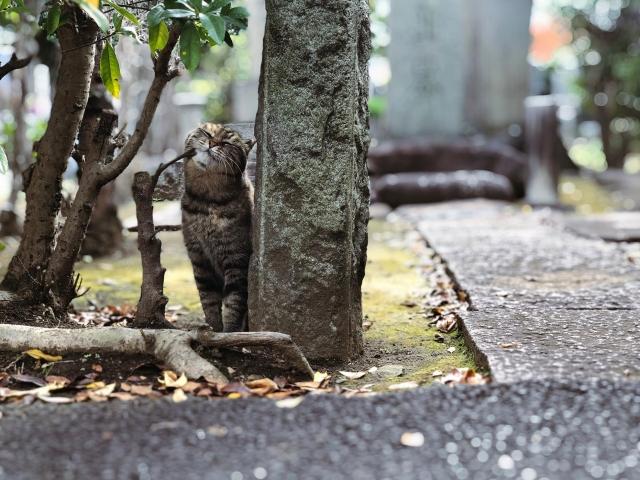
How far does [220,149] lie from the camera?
3.88 metres

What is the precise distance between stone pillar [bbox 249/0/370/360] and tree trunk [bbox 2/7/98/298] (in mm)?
1030

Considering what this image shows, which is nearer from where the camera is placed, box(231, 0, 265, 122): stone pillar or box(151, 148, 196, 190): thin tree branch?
box(151, 148, 196, 190): thin tree branch

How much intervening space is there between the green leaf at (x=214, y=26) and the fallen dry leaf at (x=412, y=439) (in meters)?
1.67

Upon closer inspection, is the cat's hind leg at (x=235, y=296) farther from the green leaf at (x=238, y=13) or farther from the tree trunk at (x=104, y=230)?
the tree trunk at (x=104, y=230)

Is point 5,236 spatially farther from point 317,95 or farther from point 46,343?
point 317,95

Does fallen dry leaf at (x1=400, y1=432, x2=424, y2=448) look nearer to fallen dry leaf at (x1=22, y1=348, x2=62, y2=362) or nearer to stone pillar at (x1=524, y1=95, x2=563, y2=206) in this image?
fallen dry leaf at (x1=22, y1=348, x2=62, y2=362)

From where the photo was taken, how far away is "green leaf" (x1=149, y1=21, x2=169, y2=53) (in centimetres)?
330

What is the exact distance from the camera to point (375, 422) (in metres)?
2.62

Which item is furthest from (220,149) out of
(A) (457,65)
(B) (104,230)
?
(A) (457,65)

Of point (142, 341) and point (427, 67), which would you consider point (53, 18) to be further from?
point (427, 67)

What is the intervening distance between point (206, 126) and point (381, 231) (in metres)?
4.84

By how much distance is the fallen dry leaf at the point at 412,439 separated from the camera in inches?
97.3

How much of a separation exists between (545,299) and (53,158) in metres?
2.75

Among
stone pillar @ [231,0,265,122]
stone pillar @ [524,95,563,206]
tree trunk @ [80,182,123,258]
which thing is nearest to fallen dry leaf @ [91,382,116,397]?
tree trunk @ [80,182,123,258]
